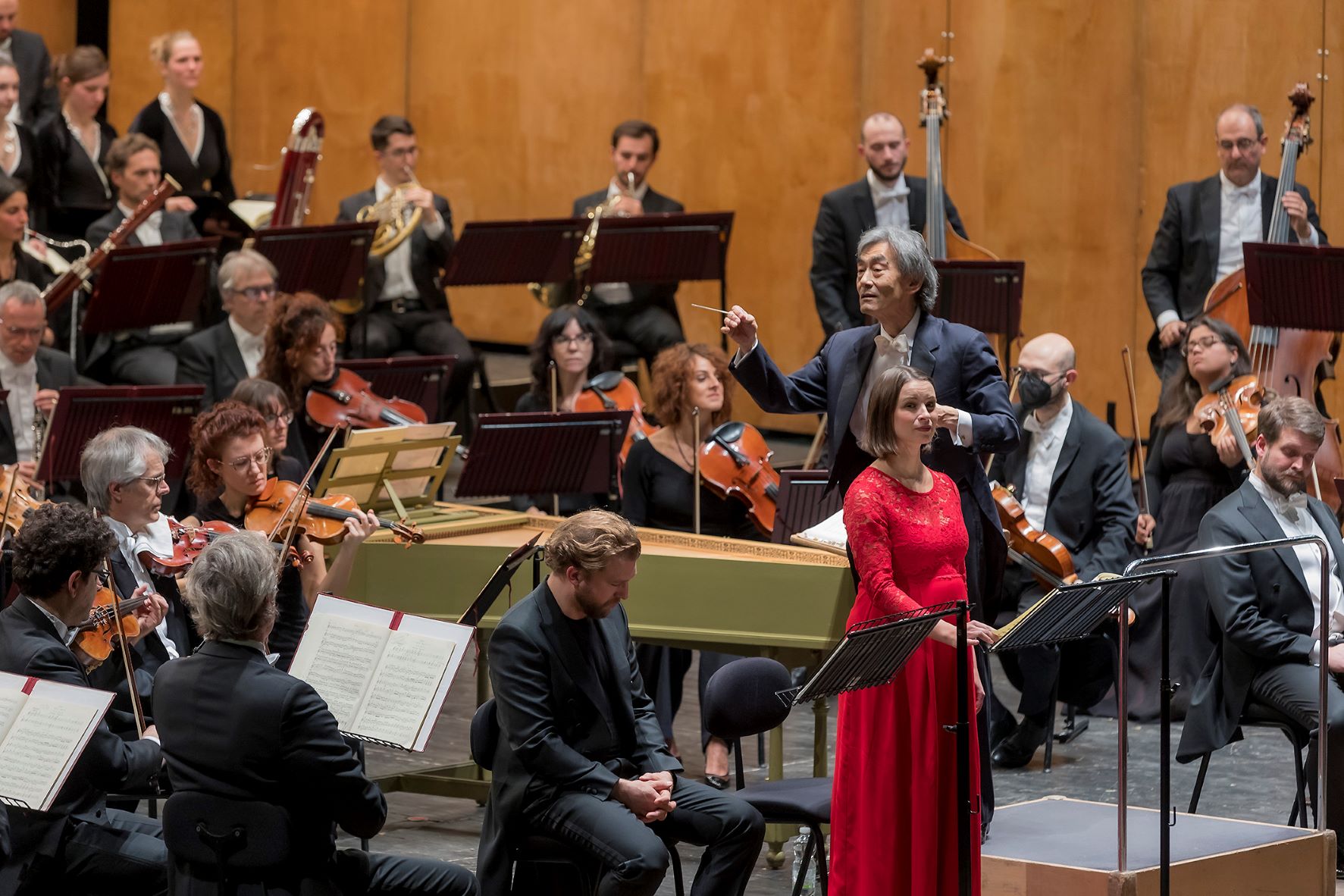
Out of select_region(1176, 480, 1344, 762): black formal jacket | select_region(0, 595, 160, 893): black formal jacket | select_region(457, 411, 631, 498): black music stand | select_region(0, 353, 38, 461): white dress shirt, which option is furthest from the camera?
select_region(0, 353, 38, 461): white dress shirt

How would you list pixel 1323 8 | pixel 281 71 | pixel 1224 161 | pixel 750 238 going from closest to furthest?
1. pixel 1224 161
2. pixel 1323 8
3. pixel 750 238
4. pixel 281 71

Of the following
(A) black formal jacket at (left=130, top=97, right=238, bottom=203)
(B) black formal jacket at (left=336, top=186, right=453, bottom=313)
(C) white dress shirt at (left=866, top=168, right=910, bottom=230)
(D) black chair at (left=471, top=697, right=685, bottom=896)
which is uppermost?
(A) black formal jacket at (left=130, top=97, right=238, bottom=203)

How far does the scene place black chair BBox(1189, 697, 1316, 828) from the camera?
4.82 m

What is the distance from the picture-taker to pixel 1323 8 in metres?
7.80

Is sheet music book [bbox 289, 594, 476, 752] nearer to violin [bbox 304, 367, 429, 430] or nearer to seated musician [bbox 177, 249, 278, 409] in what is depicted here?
violin [bbox 304, 367, 429, 430]

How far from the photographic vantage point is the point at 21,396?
6203mm

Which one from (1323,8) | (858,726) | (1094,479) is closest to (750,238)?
(1323,8)

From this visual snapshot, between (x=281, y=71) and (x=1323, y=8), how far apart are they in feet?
19.4

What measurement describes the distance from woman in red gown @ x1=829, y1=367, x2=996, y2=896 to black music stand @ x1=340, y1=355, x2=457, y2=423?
8.65 ft

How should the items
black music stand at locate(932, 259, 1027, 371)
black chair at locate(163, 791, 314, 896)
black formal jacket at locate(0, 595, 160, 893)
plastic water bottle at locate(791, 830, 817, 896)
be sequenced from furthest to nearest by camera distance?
black music stand at locate(932, 259, 1027, 371) → plastic water bottle at locate(791, 830, 817, 896) → black formal jacket at locate(0, 595, 160, 893) → black chair at locate(163, 791, 314, 896)

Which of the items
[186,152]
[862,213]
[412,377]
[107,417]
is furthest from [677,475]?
[186,152]

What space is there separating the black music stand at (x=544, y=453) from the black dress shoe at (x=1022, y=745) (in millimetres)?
1352

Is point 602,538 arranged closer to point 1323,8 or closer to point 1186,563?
point 1186,563

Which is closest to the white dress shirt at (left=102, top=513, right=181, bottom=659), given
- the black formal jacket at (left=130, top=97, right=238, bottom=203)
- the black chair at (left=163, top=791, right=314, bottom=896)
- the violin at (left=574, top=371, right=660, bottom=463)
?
the black chair at (left=163, top=791, right=314, bottom=896)
